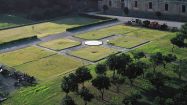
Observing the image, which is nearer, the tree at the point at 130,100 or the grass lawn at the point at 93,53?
the tree at the point at 130,100

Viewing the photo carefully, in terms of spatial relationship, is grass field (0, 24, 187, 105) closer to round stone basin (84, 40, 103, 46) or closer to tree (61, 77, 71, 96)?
round stone basin (84, 40, 103, 46)

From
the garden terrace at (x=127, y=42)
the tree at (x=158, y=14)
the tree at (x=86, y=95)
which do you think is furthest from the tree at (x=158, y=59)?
the tree at (x=158, y=14)

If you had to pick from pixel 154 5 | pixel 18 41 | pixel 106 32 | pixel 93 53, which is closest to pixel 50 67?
pixel 93 53

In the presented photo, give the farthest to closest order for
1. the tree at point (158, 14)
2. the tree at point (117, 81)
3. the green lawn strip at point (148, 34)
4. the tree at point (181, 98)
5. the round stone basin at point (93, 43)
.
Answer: the tree at point (158, 14), the green lawn strip at point (148, 34), the round stone basin at point (93, 43), the tree at point (117, 81), the tree at point (181, 98)

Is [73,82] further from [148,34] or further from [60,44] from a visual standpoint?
[148,34]

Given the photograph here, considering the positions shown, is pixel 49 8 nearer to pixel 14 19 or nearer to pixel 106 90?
pixel 14 19

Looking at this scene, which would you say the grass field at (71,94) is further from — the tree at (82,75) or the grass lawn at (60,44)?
the grass lawn at (60,44)

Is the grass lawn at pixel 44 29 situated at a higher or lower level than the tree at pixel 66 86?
higher
